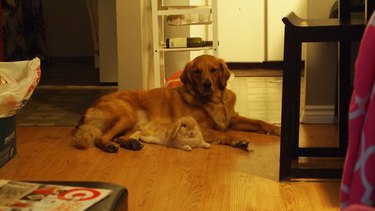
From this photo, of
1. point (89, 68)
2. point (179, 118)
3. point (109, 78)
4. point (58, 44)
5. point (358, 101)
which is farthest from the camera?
point (58, 44)

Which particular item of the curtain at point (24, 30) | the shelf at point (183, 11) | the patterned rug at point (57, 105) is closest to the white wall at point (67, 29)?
the curtain at point (24, 30)

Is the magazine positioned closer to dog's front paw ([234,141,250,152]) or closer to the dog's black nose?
dog's front paw ([234,141,250,152])

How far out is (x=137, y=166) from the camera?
8.58ft

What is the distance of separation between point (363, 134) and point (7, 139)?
217 centimetres

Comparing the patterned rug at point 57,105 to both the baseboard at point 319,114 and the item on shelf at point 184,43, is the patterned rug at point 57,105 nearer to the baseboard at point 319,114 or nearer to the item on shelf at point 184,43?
the item on shelf at point 184,43

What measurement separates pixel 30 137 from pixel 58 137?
0.51 feet

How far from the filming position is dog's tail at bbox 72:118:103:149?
2.93 metres

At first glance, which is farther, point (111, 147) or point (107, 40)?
point (107, 40)

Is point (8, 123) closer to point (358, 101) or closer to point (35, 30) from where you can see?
point (358, 101)

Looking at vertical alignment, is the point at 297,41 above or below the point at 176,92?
above

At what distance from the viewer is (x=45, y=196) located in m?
1.51

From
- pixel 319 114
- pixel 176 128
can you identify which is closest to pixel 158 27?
pixel 176 128

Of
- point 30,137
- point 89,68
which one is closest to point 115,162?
point 30,137

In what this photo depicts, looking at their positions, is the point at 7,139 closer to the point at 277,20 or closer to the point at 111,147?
the point at 111,147
